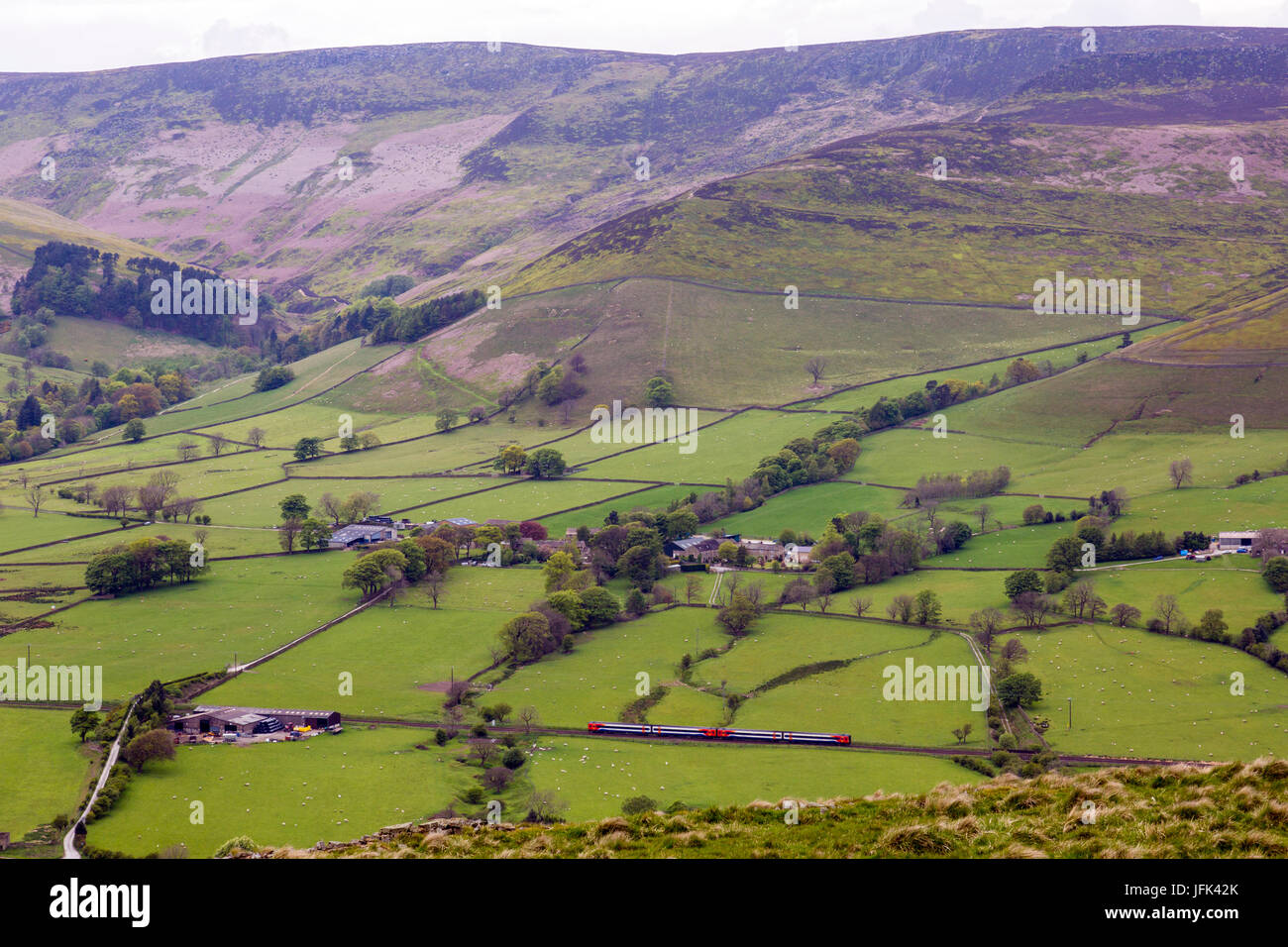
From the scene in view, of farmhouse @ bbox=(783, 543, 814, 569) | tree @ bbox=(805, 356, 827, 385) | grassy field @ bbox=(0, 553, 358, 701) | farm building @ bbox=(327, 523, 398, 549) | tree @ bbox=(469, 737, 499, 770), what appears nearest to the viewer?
tree @ bbox=(469, 737, 499, 770)

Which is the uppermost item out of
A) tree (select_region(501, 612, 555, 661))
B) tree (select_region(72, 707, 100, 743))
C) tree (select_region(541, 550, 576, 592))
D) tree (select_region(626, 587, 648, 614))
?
tree (select_region(541, 550, 576, 592))

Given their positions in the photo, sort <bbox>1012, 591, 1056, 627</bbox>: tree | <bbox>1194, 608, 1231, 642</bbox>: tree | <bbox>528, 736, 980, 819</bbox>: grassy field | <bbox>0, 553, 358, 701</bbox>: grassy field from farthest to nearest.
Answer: <bbox>1012, 591, 1056, 627</bbox>: tree, <bbox>0, 553, 358, 701</bbox>: grassy field, <bbox>1194, 608, 1231, 642</bbox>: tree, <bbox>528, 736, 980, 819</bbox>: grassy field

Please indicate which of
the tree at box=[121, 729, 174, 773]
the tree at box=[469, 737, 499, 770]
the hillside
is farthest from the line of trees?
the hillside

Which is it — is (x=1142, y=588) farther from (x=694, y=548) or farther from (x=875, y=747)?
(x=694, y=548)

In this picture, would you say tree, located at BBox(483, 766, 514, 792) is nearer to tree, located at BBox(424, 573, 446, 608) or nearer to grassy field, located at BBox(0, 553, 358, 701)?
grassy field, located at BBox(0, 553, 358, 701)

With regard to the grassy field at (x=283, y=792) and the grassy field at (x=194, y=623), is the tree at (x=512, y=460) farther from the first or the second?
the grassy field at (x=283, y=792)

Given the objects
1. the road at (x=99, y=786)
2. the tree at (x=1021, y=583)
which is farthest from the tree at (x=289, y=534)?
the tree at (x=1021, y=583)
